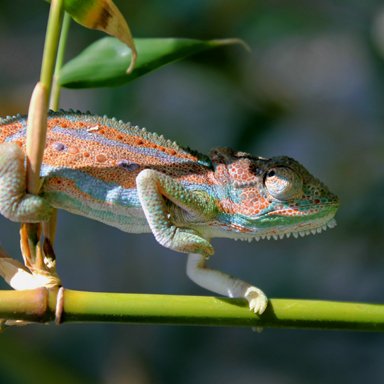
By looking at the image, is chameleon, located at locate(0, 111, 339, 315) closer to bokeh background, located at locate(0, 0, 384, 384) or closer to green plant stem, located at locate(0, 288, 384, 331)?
green plant stem, located at locate(0, 288, 384, 331)

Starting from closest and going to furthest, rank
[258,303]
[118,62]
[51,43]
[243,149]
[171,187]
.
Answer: [51,43] → [258,303] → [171,187] → [118,62] → [243,149]

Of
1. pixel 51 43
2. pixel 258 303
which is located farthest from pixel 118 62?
pixel 258 303

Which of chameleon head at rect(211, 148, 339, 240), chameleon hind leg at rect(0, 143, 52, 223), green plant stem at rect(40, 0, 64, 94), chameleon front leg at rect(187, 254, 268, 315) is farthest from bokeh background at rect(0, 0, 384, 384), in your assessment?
green plant stem at rect(40, 0, 64, 94)

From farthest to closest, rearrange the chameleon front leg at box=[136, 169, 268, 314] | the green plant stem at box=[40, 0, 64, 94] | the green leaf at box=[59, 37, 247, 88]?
the green leaf at box=[59, 37, 247, 88] < the chameleon front leg at box=[136, 169, 268, 314] < the green plant stem at box=[40, 0, 64, 94]

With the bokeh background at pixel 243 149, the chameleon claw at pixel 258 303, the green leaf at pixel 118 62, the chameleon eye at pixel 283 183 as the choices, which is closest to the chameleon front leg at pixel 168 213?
the chameleon claw at pixel 258 303

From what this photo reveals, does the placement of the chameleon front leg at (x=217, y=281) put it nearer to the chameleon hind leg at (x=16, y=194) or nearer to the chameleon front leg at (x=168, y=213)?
the chameleon front leg at (x=168, y=213)

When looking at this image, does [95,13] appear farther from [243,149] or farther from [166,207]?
[243,149]
